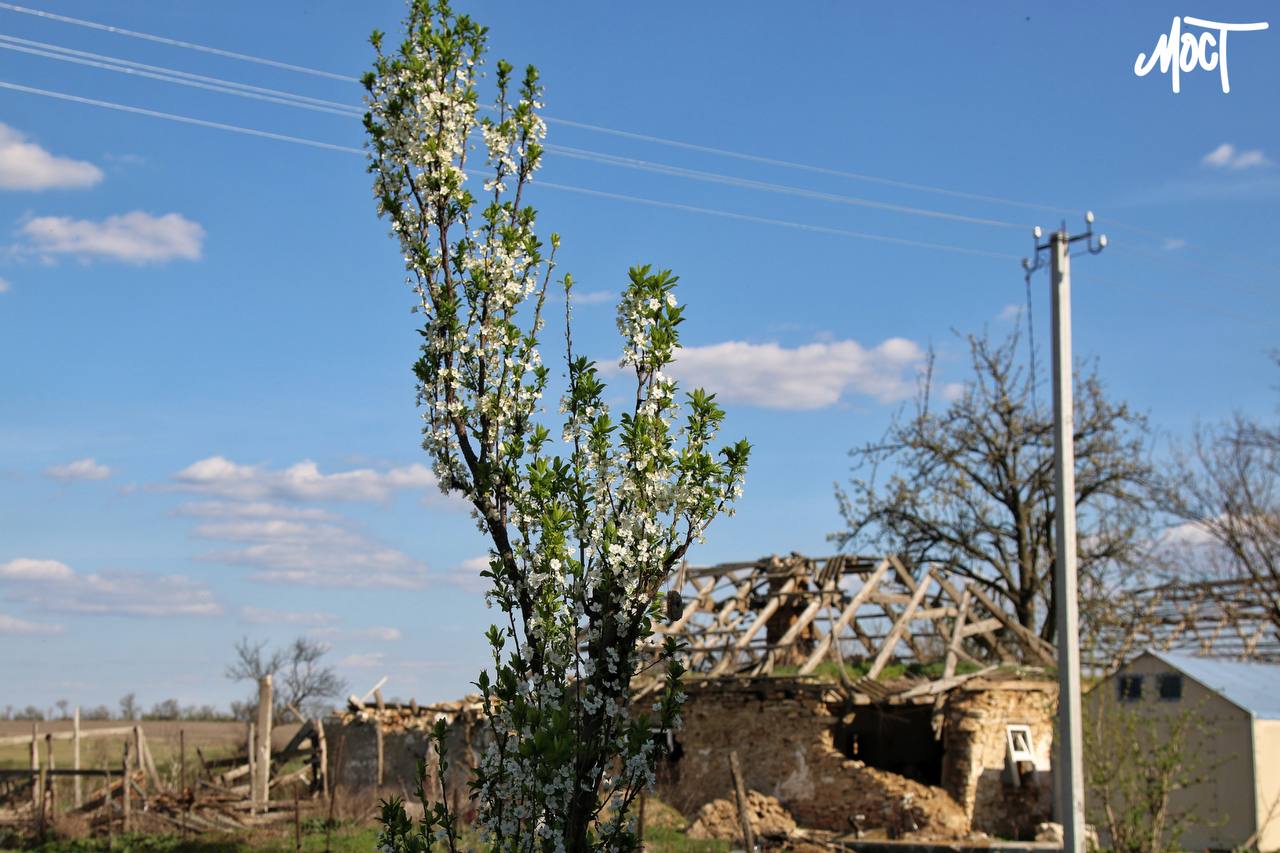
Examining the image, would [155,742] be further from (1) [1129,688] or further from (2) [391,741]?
(1) [1129,688]

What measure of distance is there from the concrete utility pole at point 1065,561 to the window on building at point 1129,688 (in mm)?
7862

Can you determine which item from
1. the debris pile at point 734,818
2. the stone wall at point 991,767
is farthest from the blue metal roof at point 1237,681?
the debris pile at point 734,818

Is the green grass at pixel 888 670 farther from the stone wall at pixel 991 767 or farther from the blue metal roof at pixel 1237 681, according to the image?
the blue metal roof at pixel 1237 681

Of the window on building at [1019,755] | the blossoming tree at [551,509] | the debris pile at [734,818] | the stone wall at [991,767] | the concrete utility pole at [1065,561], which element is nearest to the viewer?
the blossoming tree at [551,509]

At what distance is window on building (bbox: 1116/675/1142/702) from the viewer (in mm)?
20141

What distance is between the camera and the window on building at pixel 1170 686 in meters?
19.8

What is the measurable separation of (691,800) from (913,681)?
14.6 feet

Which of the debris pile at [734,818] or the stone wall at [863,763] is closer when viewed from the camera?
the debris pile at [734,818]

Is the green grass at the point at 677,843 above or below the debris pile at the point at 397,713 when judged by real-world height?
below

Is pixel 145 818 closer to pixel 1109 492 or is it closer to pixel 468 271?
pixel 468 271

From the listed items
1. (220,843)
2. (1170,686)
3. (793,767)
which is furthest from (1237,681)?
(220,843)

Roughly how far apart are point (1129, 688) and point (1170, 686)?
63 centimetres

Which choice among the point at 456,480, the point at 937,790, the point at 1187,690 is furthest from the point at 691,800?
the point at 456,480

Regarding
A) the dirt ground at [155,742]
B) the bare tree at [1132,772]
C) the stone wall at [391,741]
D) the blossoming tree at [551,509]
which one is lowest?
the dirt ground at [155,742]
